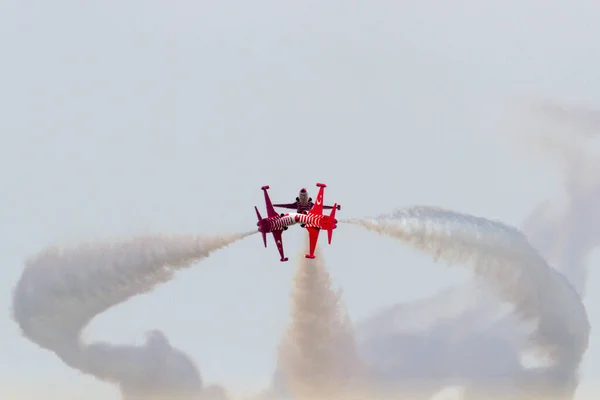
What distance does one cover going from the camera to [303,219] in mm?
92000

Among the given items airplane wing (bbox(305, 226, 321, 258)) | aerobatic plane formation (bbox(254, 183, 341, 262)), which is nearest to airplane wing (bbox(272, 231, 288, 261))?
aerobatic plane formation (bbox(254, 183, 341, 262))

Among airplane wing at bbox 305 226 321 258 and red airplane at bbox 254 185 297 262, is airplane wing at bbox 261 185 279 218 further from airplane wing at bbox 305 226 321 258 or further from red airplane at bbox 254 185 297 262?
airplane wing at bbox 305 226 321 258

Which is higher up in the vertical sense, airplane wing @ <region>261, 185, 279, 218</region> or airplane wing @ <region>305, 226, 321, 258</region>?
airplane wing @ <region>261, 185, 279, 218</region>

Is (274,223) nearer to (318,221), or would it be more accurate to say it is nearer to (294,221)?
(294,221)

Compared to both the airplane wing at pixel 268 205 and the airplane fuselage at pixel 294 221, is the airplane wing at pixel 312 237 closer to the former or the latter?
the airplane fuselage at pixel 294 221

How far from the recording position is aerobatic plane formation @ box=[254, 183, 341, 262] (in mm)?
90750

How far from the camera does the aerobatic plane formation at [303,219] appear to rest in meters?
90.8

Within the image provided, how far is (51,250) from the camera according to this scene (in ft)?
330

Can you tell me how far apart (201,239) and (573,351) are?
23217 mm

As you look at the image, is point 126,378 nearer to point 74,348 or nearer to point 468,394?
point 74,348

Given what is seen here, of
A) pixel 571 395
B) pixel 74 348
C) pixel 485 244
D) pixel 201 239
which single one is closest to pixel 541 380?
pixel 571 395

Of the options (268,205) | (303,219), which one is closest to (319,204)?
(303,219)

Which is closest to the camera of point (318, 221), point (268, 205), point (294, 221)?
point (318, 221)

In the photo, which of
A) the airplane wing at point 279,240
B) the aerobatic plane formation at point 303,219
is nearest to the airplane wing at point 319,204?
the aerobatic plane formation at point 303,219
